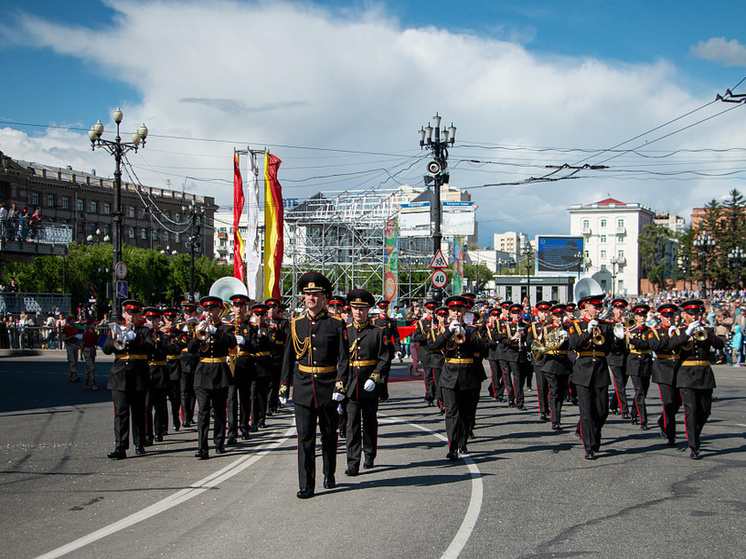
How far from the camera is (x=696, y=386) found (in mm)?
9305

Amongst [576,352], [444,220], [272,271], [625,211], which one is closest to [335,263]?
[444,220]

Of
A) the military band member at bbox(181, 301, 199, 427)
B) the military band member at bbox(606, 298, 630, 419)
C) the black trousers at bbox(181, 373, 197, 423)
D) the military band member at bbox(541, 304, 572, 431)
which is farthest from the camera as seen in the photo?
the military band member at bbox(606, 298, 630, 419)

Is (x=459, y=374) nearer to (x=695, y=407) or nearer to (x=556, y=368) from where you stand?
(x=556, y=368)

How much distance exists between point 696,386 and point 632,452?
126 cm

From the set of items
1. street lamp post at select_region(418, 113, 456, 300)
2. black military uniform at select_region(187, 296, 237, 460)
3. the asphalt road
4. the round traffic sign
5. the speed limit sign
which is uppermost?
street lamp post at select_region(418, 113, 456, 300)

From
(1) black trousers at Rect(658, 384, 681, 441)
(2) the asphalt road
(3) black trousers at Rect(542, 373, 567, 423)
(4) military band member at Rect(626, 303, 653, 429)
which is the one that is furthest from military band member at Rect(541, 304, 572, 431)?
(1) black trousers at Rect(658, 384, 681, 441)

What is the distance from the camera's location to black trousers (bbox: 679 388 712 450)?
30.3 ft

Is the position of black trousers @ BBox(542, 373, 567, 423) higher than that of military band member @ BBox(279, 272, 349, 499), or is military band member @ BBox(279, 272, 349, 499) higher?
military band member @ BBox(279, 272, 349, 499)

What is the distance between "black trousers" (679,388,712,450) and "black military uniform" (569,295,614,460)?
3.39ft

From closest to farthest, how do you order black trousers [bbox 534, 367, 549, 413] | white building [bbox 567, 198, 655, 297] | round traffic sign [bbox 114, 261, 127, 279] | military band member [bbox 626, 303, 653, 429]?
military band member [bbox 626, 303, 653, 429] < black trousers [bbox 534, 367, 549, 413] < round traffic sign [bbox 114, 261, 127, 279] < white building [bbox 567, 198, 655, 297]

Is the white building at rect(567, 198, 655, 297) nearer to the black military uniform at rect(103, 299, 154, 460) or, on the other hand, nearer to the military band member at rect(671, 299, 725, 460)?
the military band member at rect(671, 299, 725, 460)

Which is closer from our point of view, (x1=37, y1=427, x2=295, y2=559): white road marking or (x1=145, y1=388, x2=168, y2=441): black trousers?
(x1=37, y1=427, x2=295, y2=559): white road marking

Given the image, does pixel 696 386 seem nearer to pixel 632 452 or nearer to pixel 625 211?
pixel 632 452

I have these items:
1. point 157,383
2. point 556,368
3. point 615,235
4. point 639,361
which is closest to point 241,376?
point 157,383
